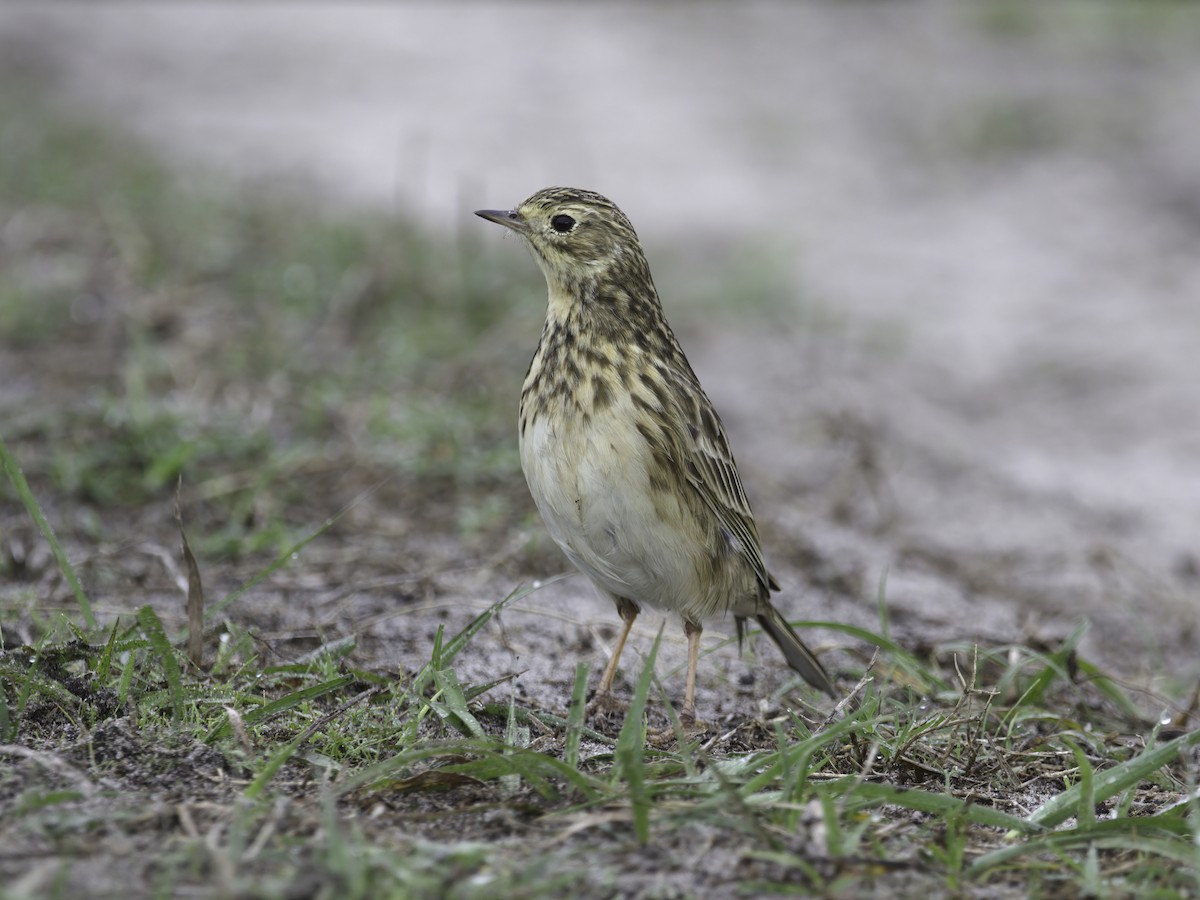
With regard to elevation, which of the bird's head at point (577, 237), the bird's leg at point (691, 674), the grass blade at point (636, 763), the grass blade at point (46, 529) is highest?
the bird's head at point (577, 237)

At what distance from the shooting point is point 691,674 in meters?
4.11

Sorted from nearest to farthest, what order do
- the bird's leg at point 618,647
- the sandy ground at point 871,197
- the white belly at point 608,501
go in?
the white belly at point 608,501 → the bird's leg at point 618,647 → the sandy ground at point 871,197

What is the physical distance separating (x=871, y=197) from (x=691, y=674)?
28.4ft

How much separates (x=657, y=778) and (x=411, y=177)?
8.93 metres

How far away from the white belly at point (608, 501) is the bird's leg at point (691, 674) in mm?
315

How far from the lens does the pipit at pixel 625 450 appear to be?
3791mm

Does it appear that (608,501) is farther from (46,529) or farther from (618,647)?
(46,529)

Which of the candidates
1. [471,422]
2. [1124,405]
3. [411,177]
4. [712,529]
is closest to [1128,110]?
[1124,405]

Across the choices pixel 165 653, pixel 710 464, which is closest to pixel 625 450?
pixel 710 464

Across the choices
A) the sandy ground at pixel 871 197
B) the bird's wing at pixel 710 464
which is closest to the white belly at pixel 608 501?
the bird's wing at pixel 710 464

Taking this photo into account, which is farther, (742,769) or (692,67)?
(692,67)

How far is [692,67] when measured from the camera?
15.7 metres

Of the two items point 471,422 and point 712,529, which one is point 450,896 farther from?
point 471,422

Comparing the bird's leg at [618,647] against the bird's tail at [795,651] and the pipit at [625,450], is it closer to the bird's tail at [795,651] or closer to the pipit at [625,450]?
the pipit at [625,450]
